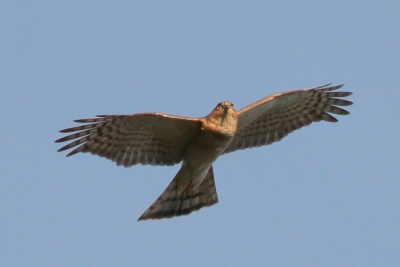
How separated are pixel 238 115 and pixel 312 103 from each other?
5.80ft

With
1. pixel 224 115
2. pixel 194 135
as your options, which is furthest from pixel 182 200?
pixel 224 115

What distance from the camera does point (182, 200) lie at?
15398 millimetres

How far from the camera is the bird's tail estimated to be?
50.1ft

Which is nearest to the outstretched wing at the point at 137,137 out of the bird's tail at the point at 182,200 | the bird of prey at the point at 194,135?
the bird of prey at the point at 194,135

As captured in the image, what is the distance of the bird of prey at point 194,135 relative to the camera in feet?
45.5

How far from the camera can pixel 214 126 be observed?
1372cm

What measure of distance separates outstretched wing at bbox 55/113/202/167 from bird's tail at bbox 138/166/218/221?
72 centimetres

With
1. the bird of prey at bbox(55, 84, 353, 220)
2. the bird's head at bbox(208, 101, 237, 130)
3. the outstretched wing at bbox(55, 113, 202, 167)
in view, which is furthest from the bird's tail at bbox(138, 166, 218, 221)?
the bird's head at bbox(208, 101, 237, 130)

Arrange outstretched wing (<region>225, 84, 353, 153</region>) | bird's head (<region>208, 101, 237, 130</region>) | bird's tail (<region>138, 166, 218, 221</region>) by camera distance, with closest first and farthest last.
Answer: bird's head (<region>208, 101, 237, 130</region>), outstretched wing (<region>225, 84, 353, 153</region>), bird's tail (<region>138, 166, 218, 221</region>)

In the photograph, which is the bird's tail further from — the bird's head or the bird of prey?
the bird's head

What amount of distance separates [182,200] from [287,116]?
2.48 m

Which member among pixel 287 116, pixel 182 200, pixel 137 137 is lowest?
pixel 182 200

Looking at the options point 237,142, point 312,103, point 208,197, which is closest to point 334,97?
point 312,103

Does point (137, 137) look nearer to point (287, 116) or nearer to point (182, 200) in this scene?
point (182, 200)
